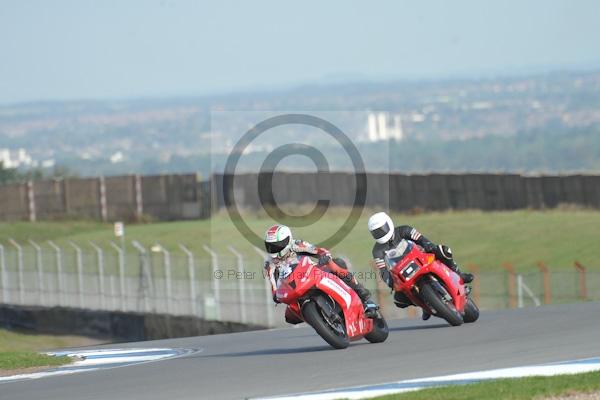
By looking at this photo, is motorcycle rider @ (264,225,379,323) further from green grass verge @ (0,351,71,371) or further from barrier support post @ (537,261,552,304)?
barrier support post @ (537,261,552,304)

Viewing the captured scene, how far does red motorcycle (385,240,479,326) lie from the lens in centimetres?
1762

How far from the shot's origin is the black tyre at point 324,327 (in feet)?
52.1

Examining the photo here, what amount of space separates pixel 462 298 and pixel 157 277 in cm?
1653

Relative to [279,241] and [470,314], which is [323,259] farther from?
[470,314]

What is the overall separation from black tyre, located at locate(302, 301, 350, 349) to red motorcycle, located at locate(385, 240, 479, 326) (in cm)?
156

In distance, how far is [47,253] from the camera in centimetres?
3706

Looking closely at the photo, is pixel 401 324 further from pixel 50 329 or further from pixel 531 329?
pixel 50 329

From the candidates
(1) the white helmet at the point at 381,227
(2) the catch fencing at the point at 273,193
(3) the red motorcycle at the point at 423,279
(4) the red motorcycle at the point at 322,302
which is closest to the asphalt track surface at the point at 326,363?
(4) the red motorcycle at the point at 322,302

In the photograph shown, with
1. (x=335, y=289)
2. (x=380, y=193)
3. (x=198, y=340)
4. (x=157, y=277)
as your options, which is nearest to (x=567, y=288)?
(x=157, y=277)

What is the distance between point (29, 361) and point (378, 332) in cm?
409

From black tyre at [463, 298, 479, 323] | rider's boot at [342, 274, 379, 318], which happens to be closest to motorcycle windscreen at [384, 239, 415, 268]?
rider's boot at [342, 274, 379, 318]

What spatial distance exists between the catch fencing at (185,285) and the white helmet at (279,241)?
43.2 feet

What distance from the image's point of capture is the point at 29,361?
706 inches
